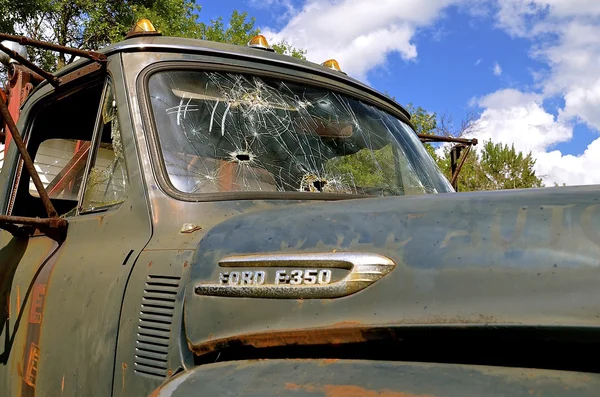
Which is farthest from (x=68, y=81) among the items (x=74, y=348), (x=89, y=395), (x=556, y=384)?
(x=556, y=384)

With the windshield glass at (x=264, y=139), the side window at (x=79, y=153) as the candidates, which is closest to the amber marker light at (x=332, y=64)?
the windshield glass at (x=264, y=139)

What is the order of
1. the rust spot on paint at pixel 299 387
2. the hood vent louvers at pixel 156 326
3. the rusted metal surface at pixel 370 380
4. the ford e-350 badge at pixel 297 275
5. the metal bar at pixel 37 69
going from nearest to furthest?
the rusted metal surface at pixel 370 380 → the rust spot on paint at pixel 299 387 → the ford e-350 badge at pixel 297 275 → the hood vent louvers at pixel 156 326 → the metal bar at pixel 37 69

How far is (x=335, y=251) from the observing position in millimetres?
1576

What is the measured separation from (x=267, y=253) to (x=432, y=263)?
46 centimetres

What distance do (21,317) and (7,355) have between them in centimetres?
17

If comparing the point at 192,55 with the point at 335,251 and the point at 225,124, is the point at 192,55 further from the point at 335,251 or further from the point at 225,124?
the point at 335,251

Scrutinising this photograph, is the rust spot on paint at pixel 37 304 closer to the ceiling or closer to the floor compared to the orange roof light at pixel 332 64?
closer to the floor

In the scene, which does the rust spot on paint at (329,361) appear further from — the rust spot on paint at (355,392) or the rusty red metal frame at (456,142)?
the rusty red metal frame at (456,142)

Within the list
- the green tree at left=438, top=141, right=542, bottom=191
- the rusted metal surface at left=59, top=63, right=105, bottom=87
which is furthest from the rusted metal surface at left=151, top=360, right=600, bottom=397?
the green tree at left=438, top=141, right=542, bottom=191

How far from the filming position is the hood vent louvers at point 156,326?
1.78 metres

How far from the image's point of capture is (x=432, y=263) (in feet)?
4.61

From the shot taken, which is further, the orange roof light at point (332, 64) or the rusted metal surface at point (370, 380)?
the orange roof light at point (332, 64)

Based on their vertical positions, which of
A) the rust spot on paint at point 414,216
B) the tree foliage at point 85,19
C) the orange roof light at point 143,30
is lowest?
the rust spot on paint at point 414,216

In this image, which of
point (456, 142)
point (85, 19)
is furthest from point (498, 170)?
point (456, 142)
